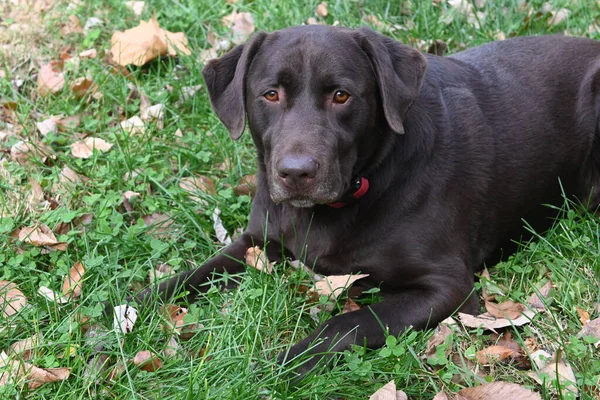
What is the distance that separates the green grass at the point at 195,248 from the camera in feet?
10.2

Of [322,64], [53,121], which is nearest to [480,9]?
[322,64]

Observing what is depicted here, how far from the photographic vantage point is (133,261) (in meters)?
3.94

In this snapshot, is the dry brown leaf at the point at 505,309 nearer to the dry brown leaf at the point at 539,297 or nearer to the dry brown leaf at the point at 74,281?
the dry brown leaf at the point at 539,297

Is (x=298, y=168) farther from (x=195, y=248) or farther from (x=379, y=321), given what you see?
(x=195, y=248)

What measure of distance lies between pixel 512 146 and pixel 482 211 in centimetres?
35

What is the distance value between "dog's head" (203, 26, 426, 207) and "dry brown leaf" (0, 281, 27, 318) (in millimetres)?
1190

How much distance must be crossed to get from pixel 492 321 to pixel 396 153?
0.81m

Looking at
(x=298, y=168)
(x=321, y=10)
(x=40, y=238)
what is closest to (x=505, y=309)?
(x=298, y=168)

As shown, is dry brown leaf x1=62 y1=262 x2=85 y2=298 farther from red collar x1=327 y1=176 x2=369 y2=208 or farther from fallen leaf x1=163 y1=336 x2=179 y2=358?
red collar x1=327 y1=176 x2=369 y2=208

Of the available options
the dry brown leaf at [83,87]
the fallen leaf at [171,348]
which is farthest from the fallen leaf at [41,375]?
the dry brown leaf at [83,87]

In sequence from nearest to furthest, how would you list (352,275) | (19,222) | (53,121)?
(352,275) < (19,222) < (53,121)

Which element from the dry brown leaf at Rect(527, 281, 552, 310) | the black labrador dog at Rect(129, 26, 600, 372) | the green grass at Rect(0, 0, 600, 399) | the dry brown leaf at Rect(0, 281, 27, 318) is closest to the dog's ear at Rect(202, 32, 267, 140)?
the black labrador dog at Rect(129, 26, 600, 372)

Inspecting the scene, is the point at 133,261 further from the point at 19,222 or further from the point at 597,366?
the point at 597,366

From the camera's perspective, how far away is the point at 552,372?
3064 mm
